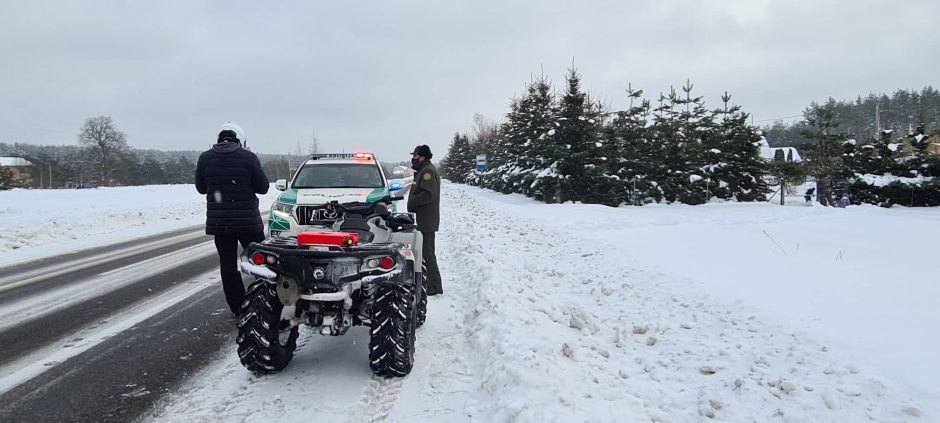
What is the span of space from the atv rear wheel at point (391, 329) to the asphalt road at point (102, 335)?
5.24ft

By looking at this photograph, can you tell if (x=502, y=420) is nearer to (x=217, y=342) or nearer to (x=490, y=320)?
(x=490, y=320)

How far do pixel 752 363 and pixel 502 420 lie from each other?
234 cm

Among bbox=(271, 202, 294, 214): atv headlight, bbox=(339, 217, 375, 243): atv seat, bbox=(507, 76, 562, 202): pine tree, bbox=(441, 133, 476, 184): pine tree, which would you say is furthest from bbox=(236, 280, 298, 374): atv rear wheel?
bbox=(441, 133, 476, 184): pine tree

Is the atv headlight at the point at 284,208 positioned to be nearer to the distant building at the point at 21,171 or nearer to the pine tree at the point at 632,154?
the pine tree at the point at 632,154

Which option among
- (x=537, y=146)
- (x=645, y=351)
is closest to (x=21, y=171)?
(x=537, y=146)

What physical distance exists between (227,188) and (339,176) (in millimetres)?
4418

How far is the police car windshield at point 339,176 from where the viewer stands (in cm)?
881

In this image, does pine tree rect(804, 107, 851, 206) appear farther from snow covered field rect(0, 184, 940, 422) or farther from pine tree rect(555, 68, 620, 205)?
snow covered field rect(0, 184, 940, 422)

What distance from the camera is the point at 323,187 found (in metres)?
8.64

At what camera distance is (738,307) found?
207 inches

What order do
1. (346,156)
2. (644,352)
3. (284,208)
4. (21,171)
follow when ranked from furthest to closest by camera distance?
1. (21,171)
2. (346,156)
3. (284,208)
4. (644,352)

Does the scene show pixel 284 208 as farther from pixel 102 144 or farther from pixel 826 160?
pixel 102 144

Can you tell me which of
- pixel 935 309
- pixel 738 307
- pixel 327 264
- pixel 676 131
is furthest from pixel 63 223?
pixel 676 131

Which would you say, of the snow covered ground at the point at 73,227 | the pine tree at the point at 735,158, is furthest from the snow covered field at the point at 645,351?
the pine tree at the point at 735,158
